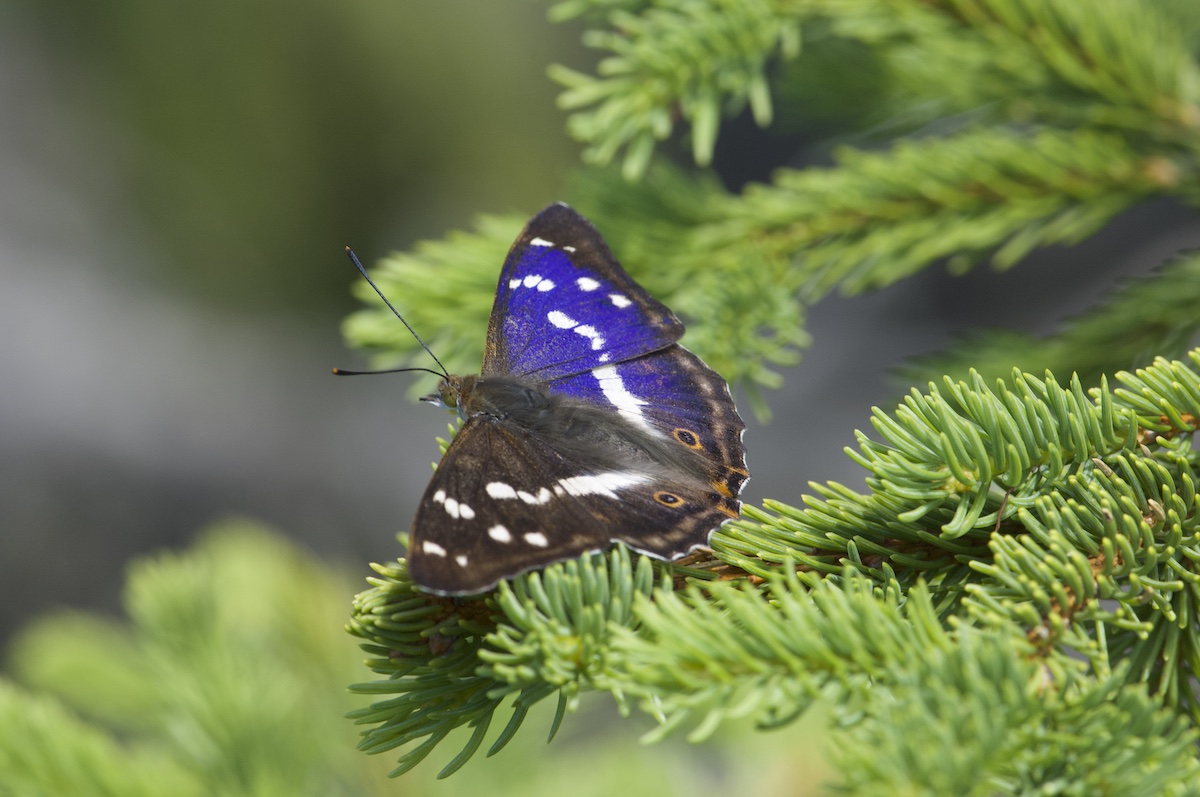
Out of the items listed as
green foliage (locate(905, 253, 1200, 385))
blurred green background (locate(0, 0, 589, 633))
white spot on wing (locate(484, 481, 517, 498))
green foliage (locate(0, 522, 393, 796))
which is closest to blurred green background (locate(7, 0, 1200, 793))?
blurred green background (locate(0, 0, 589, 633))

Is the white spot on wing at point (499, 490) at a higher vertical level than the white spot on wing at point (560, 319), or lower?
lower

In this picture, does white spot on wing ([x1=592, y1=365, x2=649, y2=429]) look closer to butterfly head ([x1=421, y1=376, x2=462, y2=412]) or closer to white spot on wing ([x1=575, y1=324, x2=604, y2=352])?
white spot on wing ([x1=575, y1=324, x2=604, y2=352])

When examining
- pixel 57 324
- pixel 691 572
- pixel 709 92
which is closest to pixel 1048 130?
pixel 709 92

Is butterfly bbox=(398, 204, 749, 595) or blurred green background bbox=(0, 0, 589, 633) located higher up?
blurred green background bbox=(0, 0, 589, 633)

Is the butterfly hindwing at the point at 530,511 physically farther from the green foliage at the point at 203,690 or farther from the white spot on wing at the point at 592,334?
the green foliage at the point at 203,690

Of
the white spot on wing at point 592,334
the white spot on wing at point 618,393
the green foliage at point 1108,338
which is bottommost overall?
the green foliage at point 1108,338

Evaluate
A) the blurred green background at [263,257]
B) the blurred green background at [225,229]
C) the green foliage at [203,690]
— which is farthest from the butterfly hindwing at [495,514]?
the blurred green background at [225,229]
